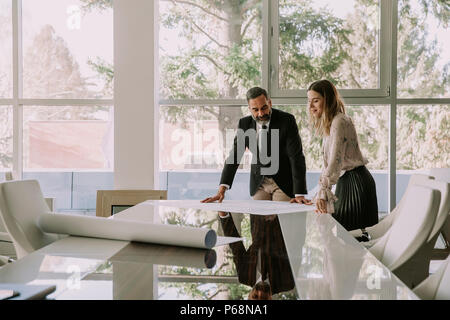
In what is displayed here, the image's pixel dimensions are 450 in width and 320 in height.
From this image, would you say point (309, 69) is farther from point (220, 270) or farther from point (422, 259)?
point (220, 270)

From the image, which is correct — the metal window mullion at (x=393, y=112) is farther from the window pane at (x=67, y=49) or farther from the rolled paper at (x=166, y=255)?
the rolled paper at (x=166, y=255)

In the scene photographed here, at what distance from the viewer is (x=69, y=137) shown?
17.3ft

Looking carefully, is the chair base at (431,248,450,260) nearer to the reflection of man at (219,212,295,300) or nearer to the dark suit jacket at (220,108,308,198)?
the dark suit jacket at (220,108,308,198)

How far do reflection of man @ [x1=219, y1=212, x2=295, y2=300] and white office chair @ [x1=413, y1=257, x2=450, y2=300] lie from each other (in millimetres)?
359

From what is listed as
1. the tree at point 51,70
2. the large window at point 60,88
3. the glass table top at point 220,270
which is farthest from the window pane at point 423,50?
the glass table top at point 220,270

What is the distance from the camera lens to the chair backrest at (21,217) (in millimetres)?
1749

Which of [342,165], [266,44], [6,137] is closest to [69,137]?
[6,137]

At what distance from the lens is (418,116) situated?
4945 mm

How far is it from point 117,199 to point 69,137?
1809 mm

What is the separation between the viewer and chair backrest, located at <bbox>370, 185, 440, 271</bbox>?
1465mm

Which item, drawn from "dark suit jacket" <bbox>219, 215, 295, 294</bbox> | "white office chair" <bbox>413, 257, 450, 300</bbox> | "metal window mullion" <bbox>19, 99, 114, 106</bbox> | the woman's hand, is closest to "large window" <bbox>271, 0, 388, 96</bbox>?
"metal window mullion" <bbox>19, 99, 114, 106</bbox>

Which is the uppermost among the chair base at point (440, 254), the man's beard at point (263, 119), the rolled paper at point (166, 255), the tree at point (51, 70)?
the tree at point (51, 70)

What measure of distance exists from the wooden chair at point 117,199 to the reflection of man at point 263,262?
1912 millimetres
